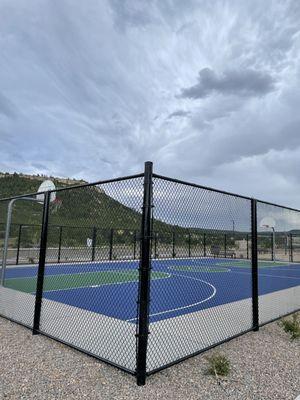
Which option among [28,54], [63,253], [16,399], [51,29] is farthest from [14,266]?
[16,399]

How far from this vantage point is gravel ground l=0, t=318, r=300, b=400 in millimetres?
3246

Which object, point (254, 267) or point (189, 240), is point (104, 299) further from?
point (254, 267)

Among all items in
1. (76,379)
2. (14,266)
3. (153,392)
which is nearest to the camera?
(153,392)

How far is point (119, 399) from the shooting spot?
3119 mm

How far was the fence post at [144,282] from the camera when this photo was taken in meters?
3.51

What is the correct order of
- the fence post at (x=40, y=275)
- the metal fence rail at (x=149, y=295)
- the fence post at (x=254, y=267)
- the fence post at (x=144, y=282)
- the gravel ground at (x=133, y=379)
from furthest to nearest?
the fence post at (x=254, y=267) < the fence post at (x=40, y=275) < the metal fence rail at (x=149, y=295) < the fence post at (x=144, y=282) < the gravel ground at (x=133, y=379)

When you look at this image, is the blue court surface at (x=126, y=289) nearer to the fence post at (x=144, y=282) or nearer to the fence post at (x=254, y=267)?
the fence post at (x=254, y=267)

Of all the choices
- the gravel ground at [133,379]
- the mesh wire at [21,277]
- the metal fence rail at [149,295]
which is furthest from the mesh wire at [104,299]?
the mesh wire at [21,277]

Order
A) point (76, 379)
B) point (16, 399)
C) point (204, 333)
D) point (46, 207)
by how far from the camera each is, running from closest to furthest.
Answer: point (16, 399), point (76, 379), point (204, 333), point (46, 207)

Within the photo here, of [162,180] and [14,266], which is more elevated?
[162,180]

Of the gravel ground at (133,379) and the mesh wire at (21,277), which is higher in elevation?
the mesh wire at (21,277)

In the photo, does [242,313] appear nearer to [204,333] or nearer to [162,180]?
[204,333]

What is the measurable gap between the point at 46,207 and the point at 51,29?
16.4 ft

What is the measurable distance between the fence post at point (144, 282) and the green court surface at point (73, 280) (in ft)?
23.6
